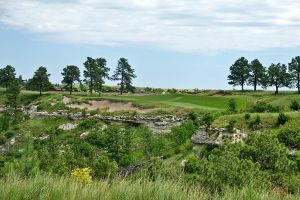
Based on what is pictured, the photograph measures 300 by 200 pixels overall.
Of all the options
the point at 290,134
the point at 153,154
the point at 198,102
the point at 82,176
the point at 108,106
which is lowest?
the point at 153,154

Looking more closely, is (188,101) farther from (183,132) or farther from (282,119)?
(282,119)

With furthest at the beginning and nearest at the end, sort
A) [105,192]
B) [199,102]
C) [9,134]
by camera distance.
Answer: [199,102], [9,134], [105,192]

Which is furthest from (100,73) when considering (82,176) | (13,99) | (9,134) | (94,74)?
(82,176)

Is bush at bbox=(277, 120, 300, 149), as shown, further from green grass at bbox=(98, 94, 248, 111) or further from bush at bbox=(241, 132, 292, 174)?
green grass at bbox=(98, 94, 248, 111)

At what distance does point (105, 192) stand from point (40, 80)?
96930 mm

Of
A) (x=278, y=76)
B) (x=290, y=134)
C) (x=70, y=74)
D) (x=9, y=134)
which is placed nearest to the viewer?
(x=290, y=134)

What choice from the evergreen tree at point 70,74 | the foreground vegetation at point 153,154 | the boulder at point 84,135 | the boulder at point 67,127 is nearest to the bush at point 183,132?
the foreground vegetation at point 153,154

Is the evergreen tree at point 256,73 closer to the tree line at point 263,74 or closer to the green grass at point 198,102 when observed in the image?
the tree line at point 263,74

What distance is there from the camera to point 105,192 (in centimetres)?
768

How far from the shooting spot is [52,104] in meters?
83.1

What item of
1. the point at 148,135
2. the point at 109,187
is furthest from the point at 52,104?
the point at 109,187

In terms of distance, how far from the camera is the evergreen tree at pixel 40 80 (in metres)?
102

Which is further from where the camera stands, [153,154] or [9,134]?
[9,134]

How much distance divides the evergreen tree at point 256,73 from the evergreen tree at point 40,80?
41.2 m
